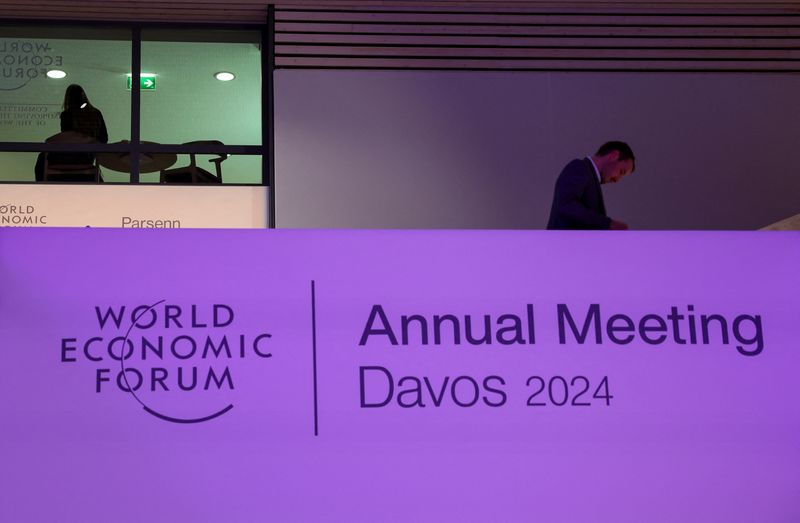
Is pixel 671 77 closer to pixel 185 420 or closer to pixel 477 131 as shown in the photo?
pixel 477 131

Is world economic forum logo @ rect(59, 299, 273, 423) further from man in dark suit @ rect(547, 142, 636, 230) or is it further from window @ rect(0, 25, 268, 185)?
window @ rect(0, 25, 268, 185)

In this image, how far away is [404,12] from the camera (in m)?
6.84

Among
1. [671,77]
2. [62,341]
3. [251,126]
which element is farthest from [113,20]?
[62,341]

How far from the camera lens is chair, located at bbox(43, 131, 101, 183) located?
6.63m

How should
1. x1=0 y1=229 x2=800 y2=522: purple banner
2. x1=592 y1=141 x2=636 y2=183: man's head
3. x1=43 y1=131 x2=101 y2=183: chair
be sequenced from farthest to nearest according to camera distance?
1. x1=43 y1=131 x2=101 y2=183: chair
2. x1=592 y1=141 x2=636 y2=183: man's head
3. x1=0 y1=229 x2=800 y2=522: purple banner

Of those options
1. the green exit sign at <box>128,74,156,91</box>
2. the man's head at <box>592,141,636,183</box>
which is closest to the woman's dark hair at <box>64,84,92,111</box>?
the green exit sign at <box>128,74,156,91</box>

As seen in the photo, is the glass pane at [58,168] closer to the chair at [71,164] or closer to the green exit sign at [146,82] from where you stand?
the chair at [71,164]

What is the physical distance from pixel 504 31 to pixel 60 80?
10.8 ft

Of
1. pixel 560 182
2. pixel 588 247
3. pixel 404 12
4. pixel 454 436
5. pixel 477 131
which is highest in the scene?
pixel 404 12

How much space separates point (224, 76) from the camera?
22.7 ft

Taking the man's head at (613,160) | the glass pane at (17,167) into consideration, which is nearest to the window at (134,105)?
the glass pane at (17,167)

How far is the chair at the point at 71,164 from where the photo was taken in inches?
261

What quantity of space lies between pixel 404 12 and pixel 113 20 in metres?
2.19

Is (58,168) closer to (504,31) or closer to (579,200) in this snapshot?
(504,31)
